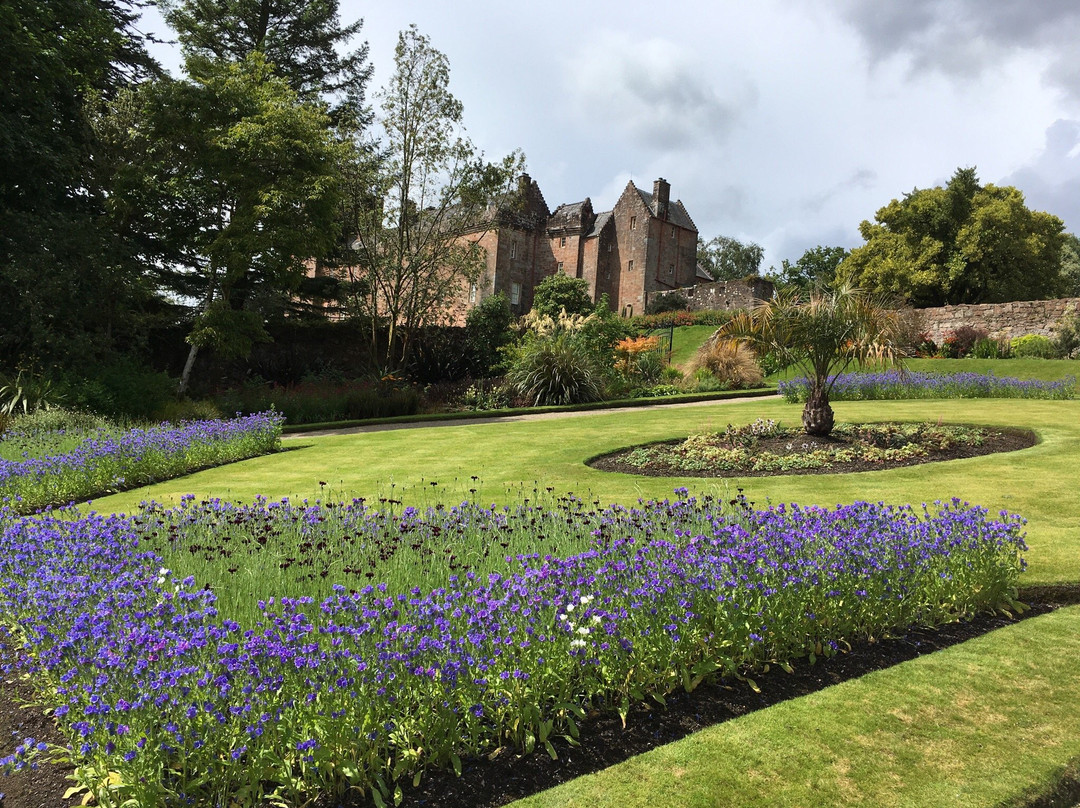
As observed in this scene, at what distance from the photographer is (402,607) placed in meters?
3.35

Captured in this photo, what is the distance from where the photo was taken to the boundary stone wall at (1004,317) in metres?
23.9

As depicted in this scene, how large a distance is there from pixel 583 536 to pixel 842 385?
46.5 feet

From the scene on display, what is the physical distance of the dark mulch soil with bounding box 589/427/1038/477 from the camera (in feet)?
27.5

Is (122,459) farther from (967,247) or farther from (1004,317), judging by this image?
(967,247)

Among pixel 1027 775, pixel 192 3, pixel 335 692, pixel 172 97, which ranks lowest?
pixel 1027 775

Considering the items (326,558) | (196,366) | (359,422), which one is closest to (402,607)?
(326,558)

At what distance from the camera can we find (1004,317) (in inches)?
986

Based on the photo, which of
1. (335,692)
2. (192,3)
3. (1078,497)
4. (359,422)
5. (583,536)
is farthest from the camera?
(192,3)

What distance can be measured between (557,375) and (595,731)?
51.2ft

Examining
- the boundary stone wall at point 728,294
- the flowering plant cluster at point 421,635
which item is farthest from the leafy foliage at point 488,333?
the flowering plant cluster at point 421,635

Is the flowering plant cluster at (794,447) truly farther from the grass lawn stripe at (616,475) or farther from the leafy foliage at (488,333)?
the leafy foliage at (488,333)

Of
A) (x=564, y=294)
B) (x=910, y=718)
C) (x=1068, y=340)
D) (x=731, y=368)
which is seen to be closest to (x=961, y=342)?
(x=1068, y=340)

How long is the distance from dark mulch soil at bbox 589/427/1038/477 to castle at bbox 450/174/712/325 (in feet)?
113

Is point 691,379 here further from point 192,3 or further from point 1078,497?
point 192,3
